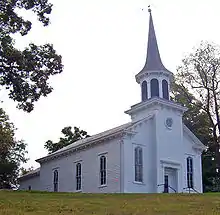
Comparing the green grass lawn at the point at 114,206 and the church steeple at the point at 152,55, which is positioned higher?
the church steeple at the point at 152,55

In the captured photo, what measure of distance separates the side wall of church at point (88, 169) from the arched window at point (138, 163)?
1398 millimetres

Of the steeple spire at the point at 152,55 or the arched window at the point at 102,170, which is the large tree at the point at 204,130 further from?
the arched window at the point at 102,170

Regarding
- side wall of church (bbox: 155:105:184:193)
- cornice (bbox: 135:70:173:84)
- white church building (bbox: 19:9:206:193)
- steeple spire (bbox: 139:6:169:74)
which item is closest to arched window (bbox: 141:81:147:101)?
white church building (bbox: 19:9:206:193)

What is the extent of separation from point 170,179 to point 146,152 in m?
3.11

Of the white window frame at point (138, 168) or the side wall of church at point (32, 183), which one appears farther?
the side wall of church at point (32, 183)

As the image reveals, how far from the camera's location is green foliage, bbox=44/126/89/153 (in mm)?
62750

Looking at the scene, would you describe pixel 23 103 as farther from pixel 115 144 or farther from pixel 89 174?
pixel 89 174

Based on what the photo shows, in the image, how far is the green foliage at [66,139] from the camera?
62.8m

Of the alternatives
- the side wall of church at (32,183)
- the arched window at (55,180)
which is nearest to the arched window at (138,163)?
the arched window at (55,180)

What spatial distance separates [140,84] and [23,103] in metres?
14.6

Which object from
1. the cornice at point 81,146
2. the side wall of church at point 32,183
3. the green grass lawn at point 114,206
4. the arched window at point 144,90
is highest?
the arched window at point 144,90

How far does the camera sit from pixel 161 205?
21.2 m

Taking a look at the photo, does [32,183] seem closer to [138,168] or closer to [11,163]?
[11,163]

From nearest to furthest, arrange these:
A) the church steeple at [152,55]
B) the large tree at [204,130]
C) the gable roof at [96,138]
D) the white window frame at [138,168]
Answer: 1. the white window frame at [138,168]
2. the gable roof at [96,138]
3. the church steeple at [152,55]
4. the large tree at [204,130]
